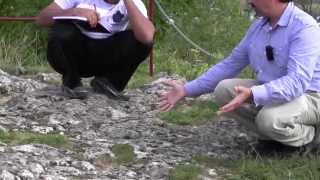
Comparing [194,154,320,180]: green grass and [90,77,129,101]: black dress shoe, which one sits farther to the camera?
[90,77,129,101]: black dress shoe

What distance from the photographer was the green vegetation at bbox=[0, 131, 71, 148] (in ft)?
15.5

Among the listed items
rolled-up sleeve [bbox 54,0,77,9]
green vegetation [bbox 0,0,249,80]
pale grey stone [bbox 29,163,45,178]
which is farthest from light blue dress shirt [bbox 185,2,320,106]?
green vegetation [bbox 0,0,249,80]

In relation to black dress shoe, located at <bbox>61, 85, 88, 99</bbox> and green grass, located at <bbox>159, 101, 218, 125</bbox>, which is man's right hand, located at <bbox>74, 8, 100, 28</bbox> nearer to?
black dress shoe, located at <bbox>61, 85, 88, 99</bbox>

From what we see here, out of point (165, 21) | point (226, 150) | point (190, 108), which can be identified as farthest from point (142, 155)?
point (165, 21)

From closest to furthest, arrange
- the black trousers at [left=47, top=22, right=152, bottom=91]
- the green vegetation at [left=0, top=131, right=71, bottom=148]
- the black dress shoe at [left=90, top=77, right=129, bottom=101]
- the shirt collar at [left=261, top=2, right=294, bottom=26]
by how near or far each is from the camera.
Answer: the shirt collar at [left=261, top=2, right=294, bottom=26], the green vegetation at [left=0, top=131, right=71, bottom=148], the black trousers at [left=47, top=22, right=152, bottom=91], the black dress shoe at [left=90, top=77, right=129, bottom=101]

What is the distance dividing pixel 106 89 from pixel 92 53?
1.02ft

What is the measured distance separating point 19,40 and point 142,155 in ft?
18.3

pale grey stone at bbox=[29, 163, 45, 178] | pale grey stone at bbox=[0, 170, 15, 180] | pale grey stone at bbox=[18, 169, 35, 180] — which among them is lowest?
pale grey stone at bbox=[29, 163, 45, 178]

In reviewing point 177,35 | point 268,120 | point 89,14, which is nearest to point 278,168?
point 268,120

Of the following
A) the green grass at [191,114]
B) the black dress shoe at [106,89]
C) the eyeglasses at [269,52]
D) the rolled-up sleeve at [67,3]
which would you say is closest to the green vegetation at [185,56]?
the green grass at [191,114]

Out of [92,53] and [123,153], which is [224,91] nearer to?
[123,153]

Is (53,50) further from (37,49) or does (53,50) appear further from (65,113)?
(37,49)

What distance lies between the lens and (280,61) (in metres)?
4.41

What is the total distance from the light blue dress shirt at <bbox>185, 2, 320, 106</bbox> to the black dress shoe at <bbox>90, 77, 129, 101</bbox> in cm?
143
